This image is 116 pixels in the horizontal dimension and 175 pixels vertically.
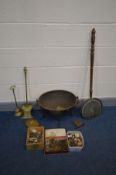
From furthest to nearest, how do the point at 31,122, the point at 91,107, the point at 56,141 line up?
the point at 91,107 → the point at 31,122 → the point at 56,141

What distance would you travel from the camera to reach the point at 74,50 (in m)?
2.17

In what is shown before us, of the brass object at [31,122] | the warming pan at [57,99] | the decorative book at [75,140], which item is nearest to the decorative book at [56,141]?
the decorative book at [75,140]

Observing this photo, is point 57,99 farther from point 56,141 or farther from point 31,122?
point 56,141

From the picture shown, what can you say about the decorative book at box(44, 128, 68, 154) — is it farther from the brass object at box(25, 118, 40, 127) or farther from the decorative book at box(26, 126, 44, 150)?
the brass object at box(25, 118, 40, 127)

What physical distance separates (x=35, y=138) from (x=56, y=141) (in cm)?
19

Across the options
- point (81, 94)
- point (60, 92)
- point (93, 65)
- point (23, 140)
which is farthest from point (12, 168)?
point (93, 65)

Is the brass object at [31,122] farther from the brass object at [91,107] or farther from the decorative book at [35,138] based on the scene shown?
the brass object at [91,107]

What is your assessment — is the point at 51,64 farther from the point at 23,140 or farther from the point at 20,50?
the point at 23,140

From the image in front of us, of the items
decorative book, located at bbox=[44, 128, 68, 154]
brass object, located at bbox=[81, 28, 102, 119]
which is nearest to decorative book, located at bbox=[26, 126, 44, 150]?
decorative book, located at bbox=[44, 128, 68, 154]

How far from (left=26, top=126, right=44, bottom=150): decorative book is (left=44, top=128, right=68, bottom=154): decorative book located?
0.05 metres

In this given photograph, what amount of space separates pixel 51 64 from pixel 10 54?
43cm

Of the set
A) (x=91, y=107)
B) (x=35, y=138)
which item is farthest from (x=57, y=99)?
(x=35, y=138)

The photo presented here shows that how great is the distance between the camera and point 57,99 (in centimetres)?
235

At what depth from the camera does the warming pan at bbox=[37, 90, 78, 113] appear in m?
2.29
